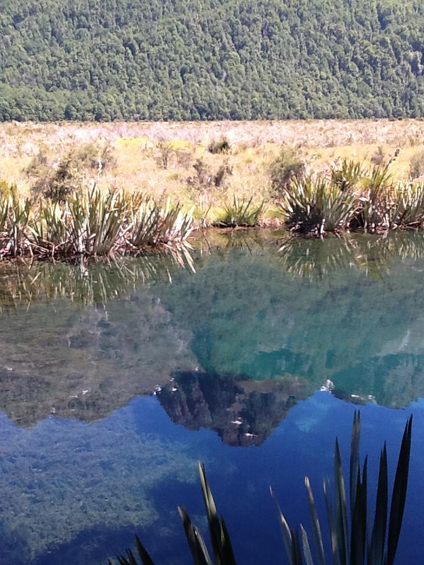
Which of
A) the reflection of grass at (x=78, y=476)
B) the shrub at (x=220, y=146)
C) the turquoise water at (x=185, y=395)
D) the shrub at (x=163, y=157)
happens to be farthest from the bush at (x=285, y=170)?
the reflection of grass at (x=78, y=476)

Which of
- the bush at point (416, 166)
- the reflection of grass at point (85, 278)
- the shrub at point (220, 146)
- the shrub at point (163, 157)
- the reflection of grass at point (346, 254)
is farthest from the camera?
the shrub at point (220, 146)

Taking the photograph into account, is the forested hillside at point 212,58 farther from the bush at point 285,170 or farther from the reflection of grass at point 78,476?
the reflection of grass at point 78,476

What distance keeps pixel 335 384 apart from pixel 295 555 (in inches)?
136

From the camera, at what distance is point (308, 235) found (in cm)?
1203

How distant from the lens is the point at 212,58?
390ft

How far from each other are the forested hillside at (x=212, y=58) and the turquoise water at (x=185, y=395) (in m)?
90.5

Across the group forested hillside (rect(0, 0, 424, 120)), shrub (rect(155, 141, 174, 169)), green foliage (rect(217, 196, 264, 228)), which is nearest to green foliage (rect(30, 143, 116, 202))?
shrub (rect(155, 141, 174, 169))

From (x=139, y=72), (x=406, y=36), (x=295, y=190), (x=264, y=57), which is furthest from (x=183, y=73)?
(x=295, y=190)

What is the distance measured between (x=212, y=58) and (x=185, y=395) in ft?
396

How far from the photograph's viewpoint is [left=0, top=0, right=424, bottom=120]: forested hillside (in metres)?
103

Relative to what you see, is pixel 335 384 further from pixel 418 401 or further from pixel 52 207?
pixel 52 207

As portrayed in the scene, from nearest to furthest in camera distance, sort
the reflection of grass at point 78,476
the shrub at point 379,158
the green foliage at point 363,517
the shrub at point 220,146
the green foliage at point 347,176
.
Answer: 1. the green foliage at point 363,517
2. the reflection of grass at point 78,476
3. the green foliage at point 347,176
4. the shrub at point 379,158
5. the shrub at point 220,146

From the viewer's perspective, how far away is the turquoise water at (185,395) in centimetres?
353

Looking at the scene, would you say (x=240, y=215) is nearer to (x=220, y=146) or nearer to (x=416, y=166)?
(x=416, y=166)
